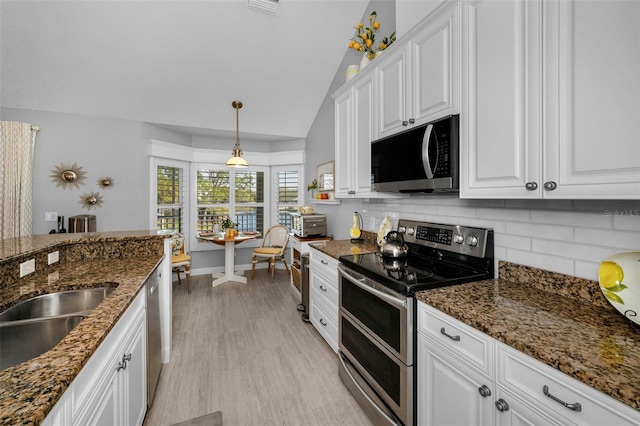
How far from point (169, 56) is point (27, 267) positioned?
2736 mm

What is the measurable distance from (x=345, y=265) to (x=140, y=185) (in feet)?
11.6

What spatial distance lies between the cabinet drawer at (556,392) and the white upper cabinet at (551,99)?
609 millimetres

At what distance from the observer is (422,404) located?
137 cm

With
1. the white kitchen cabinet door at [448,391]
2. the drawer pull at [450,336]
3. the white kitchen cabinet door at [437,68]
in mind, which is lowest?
the white kitchen cabinet door at [448,391]

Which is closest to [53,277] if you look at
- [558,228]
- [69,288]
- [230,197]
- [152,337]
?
[69,288]

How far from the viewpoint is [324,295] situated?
2.62 metres

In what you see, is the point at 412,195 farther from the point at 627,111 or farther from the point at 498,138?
the point at 627,111

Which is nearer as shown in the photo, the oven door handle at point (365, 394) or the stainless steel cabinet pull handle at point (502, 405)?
the stainless steel cabinet pull handle at point (502, 405)

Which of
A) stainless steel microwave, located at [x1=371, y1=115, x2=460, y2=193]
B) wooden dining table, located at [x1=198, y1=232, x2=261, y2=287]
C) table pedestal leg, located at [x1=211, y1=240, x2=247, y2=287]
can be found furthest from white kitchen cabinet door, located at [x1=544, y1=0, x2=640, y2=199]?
table pedestal leg, located at [x1=211, y1=240, x2=247, y2=287]

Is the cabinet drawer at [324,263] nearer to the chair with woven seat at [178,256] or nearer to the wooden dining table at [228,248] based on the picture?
the wooden dining table at [228,248]

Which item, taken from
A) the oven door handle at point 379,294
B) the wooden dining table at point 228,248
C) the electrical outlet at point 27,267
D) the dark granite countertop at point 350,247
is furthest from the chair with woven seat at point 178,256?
the oven door handle at point 379,294

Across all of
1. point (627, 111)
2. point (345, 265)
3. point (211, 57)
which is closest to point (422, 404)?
point (345, 265)

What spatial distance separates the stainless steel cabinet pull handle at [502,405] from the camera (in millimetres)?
987

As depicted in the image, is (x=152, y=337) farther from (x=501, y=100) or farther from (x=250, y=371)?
(x=501, y=100)
